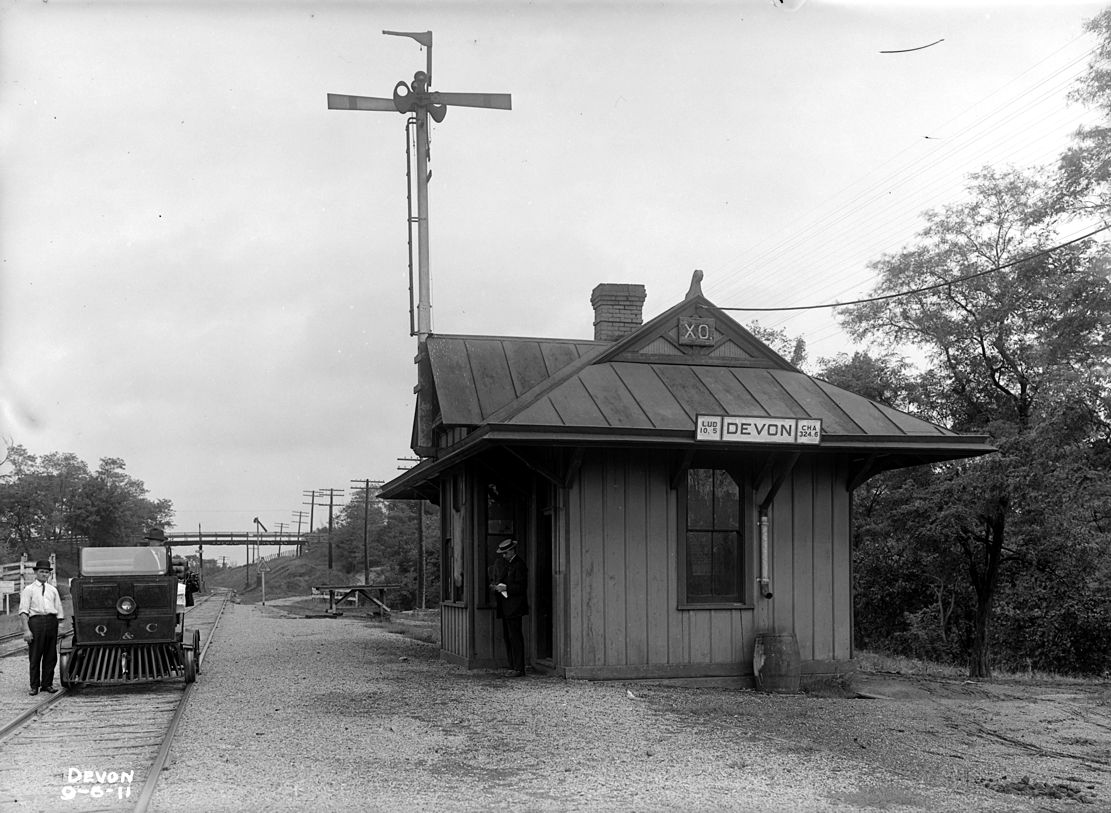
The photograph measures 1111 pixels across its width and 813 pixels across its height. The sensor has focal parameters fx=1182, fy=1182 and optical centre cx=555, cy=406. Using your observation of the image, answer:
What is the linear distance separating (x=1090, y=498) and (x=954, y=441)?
8.13 meters

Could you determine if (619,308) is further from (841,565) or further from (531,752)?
(531,752)

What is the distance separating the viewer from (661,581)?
1398 cm

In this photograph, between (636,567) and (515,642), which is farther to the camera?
(515,642)

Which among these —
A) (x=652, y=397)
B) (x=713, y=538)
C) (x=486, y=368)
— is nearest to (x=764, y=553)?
(x=713, y=538)

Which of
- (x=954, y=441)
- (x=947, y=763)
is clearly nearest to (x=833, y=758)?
(x=947, y=763)

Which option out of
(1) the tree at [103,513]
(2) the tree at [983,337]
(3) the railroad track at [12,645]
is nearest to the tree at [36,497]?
(1) the tree at [103,513]

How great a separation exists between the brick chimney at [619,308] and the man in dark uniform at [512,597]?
438 cm

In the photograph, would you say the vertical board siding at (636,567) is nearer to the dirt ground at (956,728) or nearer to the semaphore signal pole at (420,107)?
the dirt ground at (956,728)

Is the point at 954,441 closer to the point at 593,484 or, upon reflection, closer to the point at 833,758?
the point at 593,484

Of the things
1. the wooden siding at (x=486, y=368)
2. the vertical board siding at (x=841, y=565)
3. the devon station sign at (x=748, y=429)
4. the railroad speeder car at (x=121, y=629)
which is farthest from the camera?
the wooden siding at (x=486, y=368)

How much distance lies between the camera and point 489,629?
15703 millimetres

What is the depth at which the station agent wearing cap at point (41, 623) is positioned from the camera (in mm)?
13766

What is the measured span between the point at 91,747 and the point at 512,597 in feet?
18.9

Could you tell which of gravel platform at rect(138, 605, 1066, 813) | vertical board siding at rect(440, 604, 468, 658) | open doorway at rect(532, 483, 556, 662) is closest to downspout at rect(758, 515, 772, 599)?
gravel platform at rect(138, 605, 1066, 813)
